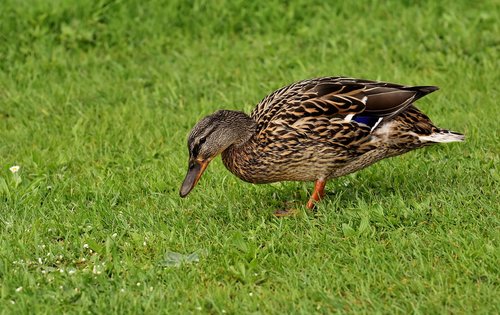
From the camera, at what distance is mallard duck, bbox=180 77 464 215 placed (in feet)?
19.1

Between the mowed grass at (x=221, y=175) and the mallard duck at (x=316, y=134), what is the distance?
307 millimetres

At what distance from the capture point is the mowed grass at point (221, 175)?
4973mm

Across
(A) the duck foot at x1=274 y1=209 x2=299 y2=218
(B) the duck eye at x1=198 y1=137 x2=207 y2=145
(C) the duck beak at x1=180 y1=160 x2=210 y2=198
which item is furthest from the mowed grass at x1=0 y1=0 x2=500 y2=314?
(B) the duck eye at x1=198 y1=137 x2=207 y2=145

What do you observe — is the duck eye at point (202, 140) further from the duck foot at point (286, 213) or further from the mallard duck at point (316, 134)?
the duck foot at point (286, 213)

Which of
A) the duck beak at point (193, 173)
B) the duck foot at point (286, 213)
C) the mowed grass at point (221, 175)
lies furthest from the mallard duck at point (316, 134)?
the mowed grass at point (221, 175)

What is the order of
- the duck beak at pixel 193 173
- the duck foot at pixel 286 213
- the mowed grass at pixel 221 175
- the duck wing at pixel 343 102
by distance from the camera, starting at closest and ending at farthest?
the mowed grass at pixel 221 175 → the duck beak at pixel 193 173 → the duck wing at pixel 343 102 → the duck foot at pixel 286 213

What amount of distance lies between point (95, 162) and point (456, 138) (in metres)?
2.95

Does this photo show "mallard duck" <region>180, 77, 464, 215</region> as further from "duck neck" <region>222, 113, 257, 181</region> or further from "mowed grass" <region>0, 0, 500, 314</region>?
"mowed grass" <region>0, 0, 500, 314</region>

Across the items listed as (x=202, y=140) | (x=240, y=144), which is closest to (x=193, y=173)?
(x=202, y=140)

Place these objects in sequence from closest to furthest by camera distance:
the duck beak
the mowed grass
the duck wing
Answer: the mowed grass, the duck beak, the duck wing

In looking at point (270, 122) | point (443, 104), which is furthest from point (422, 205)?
point (443, 104)

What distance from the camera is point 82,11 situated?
9828 mm

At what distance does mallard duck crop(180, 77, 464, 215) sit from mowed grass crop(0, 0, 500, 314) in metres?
0.31

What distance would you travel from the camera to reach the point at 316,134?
229 inches
